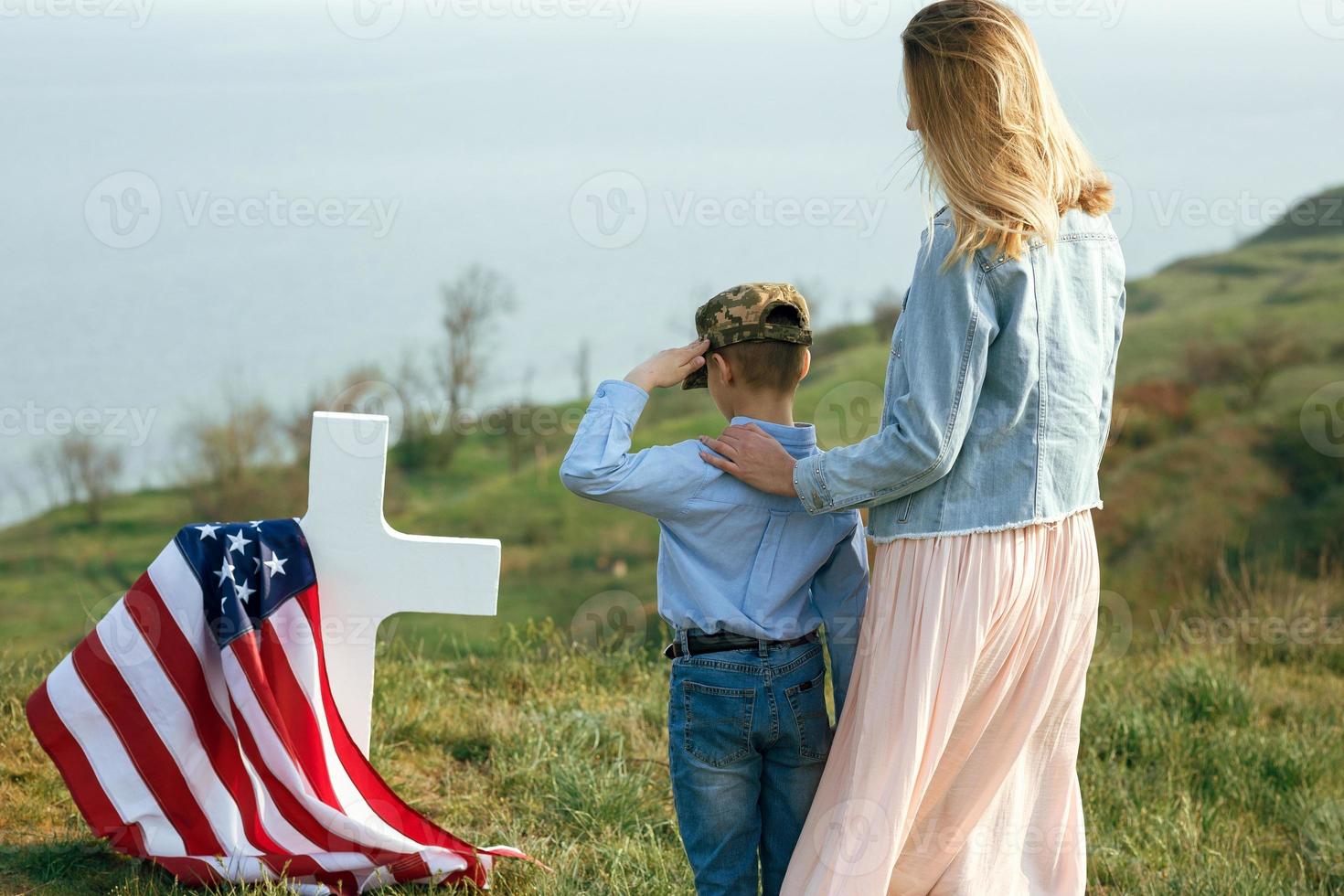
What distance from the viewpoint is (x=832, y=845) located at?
90.4 inches

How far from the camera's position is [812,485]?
2.21 m

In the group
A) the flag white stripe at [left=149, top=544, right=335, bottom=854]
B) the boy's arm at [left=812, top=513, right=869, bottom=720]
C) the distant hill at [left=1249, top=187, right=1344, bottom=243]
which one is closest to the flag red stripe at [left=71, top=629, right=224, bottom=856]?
the flag white stripe at [left=149, top=544, right=335, bottom=854]

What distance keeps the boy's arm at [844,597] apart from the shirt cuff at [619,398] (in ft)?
1.68

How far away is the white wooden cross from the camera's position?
113 inches

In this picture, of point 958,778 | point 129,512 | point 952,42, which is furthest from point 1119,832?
point 129,512

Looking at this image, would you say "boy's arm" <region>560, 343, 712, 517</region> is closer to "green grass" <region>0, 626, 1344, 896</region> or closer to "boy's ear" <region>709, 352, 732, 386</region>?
"boy's ear" <region>709, 352, 732, 386</region>

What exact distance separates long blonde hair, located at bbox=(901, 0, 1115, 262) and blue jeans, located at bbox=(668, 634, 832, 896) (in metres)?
0.85

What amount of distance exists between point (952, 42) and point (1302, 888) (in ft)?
8.36

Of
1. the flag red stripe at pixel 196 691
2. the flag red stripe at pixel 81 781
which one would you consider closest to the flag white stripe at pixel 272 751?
the flag red stripe at pixel 196 691

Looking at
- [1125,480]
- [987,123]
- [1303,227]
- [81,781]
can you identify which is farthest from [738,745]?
Answer: [1303,227]

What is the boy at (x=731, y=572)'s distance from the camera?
7.45 feet

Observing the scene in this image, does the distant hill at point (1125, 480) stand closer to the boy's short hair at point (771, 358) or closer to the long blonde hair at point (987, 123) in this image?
the boy's short hair at point (771, 358)

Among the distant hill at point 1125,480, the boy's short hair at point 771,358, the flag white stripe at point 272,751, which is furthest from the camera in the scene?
the distant hill at point 1125,480

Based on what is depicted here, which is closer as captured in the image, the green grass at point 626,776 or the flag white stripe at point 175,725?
the flag white stripe at point 175,725
